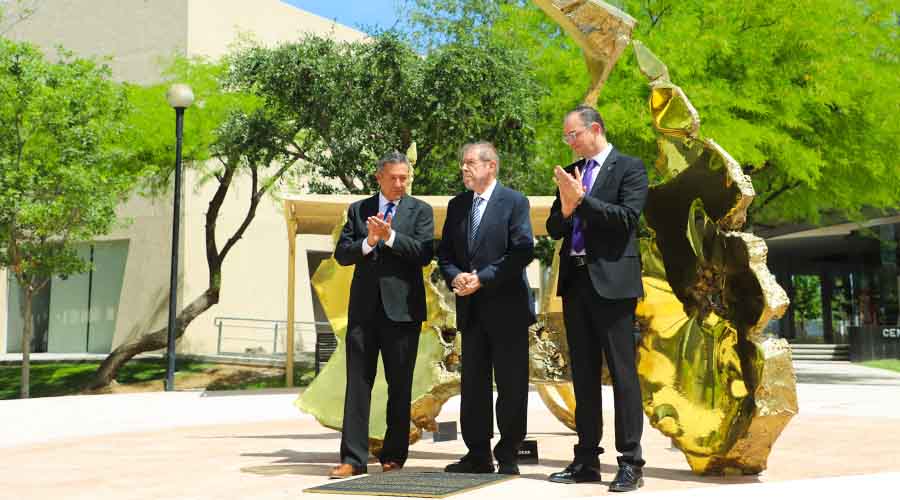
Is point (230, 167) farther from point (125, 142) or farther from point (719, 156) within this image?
point (719, 156)

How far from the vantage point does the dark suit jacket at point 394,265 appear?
574 centimetres

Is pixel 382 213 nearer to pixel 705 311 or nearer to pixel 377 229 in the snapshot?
pixel 377 229

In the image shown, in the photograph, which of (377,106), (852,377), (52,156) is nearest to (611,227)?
(377,106)

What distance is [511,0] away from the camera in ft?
68.7

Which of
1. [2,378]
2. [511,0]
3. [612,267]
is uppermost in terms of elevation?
[511,0]

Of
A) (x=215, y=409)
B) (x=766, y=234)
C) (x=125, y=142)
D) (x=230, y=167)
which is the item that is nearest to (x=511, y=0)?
(x=230, y=167)

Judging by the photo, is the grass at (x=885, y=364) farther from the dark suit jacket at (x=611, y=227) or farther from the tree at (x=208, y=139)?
the dark suit jacket at (x=611, y=227)

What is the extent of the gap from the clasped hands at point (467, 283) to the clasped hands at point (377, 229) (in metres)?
0.50

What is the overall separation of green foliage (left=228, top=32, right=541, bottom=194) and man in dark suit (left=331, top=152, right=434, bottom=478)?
11606mm

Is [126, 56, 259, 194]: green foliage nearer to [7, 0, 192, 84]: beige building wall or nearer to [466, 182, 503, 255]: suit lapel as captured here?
[7, 0, 192, 84]: beige building wall

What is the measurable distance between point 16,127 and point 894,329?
2410cm

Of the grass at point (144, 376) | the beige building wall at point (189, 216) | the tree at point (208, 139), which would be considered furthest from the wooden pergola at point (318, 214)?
the beige building wall at point (189, 216)

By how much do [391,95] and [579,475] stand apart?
1339cm

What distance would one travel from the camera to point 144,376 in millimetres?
23156
